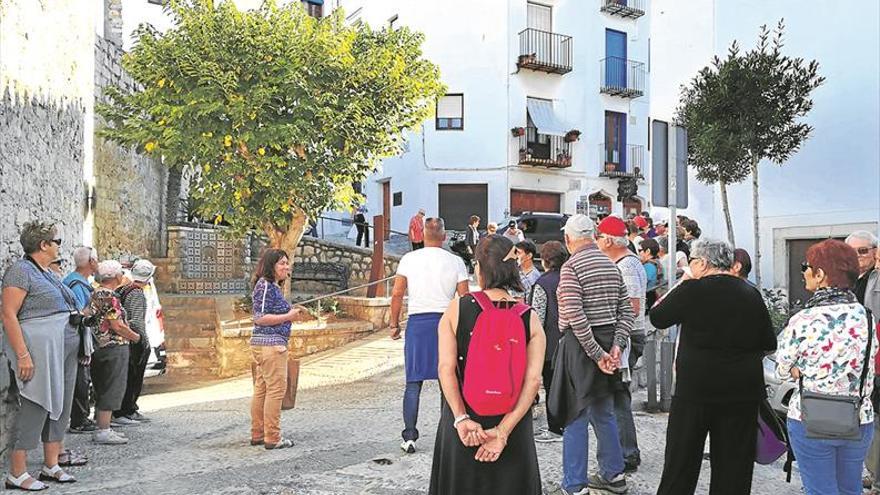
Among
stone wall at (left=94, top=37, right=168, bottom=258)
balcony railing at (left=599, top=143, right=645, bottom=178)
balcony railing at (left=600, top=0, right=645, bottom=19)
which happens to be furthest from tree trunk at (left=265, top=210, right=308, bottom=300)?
balcony railing at (left=600, top=0, right=645, bottom=19)

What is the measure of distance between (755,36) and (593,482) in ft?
33.9

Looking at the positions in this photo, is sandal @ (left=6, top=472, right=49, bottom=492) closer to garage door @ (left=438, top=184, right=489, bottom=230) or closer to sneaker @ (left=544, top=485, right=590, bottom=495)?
sneaker @ (left=544, top=485, right=590, bottom=495)

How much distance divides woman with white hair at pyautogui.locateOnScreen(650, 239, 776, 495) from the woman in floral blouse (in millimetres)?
255

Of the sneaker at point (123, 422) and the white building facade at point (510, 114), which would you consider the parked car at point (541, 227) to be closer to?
the white building facade at point (510, 114)

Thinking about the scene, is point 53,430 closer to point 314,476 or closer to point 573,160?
point 314,476

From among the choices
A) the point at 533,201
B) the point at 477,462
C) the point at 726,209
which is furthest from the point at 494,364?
the point at 533,201

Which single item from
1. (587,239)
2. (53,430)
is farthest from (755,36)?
(53,430)

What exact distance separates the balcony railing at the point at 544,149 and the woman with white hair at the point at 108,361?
61.7 feet

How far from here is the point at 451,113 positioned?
79.9ft

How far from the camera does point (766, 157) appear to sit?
12.1 m

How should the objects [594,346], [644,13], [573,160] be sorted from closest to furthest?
[594,346] → [573,160] → [644,13]

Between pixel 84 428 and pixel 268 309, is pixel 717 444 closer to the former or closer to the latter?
pixel 268 309

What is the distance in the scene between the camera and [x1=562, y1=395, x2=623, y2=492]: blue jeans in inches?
168

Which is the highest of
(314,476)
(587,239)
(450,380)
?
(587,239)
